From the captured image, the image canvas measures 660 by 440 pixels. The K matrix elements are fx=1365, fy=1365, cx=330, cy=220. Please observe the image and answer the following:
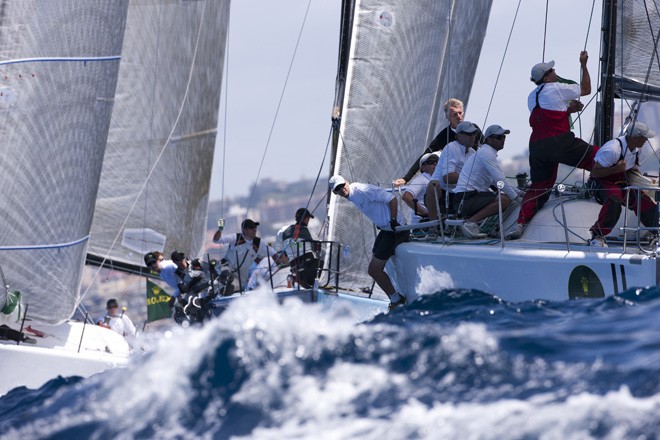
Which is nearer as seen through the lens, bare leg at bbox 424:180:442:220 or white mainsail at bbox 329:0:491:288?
bare leg at bbox 424:180:442:220

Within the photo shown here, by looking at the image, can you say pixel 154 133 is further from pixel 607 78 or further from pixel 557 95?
pixel 557 95

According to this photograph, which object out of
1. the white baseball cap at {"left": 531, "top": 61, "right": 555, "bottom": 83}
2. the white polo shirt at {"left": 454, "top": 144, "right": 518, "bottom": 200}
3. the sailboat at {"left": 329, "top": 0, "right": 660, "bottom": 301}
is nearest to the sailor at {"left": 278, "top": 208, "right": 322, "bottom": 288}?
the sailboat at {"left": 329, "top": 0, "right": 660, "bottom": 301}

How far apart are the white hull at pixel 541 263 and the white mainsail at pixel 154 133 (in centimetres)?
829

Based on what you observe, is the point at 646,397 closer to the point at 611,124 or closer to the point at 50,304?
the point at 611,124

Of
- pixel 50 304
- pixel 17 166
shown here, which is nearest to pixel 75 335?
pixel 50 304

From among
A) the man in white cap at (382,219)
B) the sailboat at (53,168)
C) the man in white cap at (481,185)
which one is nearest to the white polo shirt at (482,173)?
the man in white cap at (481,185)

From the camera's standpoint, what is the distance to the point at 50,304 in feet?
40.5

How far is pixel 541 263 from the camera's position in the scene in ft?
28.1

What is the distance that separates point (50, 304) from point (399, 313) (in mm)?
4831

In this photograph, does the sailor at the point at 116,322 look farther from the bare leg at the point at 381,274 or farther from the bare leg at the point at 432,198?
the bare leg at the point at 432,198

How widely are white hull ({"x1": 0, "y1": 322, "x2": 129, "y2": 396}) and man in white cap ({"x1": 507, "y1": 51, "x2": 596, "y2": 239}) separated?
145 inches

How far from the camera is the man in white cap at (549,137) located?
9133mm

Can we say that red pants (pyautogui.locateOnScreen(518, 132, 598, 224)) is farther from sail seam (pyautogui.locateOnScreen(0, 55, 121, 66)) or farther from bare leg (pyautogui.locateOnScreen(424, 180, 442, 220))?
sail seam (pyautogui.locateOnScreen(0, 55, 121, 66))

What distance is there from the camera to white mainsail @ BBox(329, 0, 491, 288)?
44.6 ft
